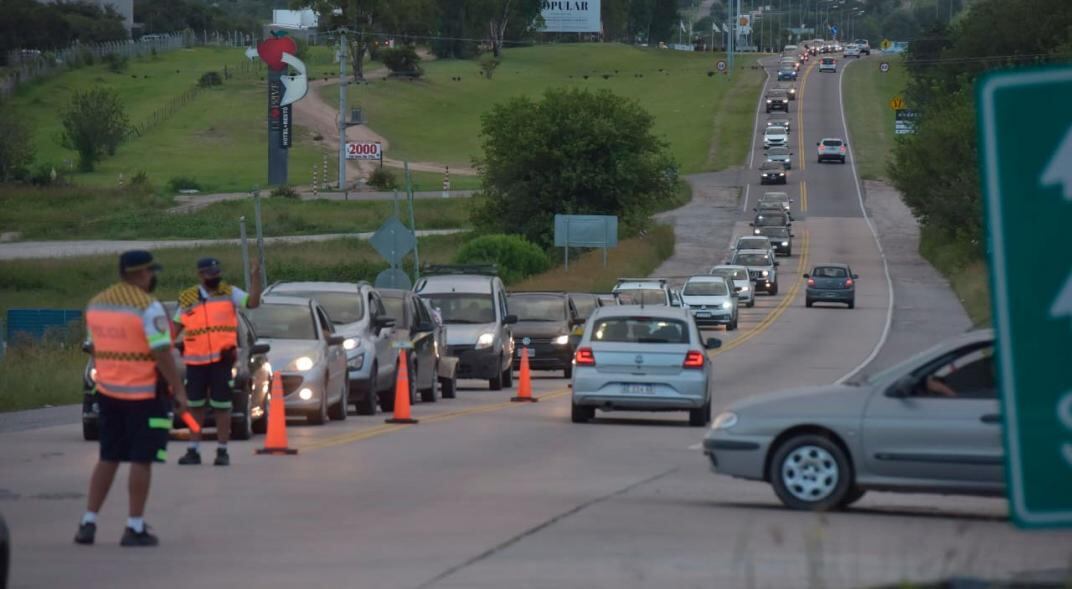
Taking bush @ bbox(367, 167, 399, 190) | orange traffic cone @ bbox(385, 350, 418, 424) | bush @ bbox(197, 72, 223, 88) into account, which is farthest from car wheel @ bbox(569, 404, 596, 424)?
bush @ bbox(197, 72, 223, 88)

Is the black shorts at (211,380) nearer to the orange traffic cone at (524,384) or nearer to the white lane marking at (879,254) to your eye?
the white lane marking at (879,254)

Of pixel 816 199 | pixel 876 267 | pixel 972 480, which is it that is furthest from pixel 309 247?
pixel 972 480

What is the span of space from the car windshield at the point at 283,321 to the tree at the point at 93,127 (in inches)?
3563

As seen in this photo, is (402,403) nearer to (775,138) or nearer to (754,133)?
(775,138)

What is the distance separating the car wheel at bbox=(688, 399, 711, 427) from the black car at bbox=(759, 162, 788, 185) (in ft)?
277

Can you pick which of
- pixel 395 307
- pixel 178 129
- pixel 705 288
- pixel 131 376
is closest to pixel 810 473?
pixel 131 376

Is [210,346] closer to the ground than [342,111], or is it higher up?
closer to the ground

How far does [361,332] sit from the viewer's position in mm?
23719

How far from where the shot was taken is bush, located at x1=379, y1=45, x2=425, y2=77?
15225 centimetres

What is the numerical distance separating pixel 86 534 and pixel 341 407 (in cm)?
1099

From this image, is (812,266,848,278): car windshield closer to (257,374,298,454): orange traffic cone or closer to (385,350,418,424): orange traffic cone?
(385,350,418,424): orange traffic cone

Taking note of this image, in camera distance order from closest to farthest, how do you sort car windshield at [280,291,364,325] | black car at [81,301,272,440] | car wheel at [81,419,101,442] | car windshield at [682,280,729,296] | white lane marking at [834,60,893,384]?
black car at [81,301,272,440] < car wheel at [81,419,101,442] < car windshield at [280,291,364,325] < white lane marking at [834,60,893,384] < car windshield at [682,280,729,296]

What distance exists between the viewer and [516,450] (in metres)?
19.1

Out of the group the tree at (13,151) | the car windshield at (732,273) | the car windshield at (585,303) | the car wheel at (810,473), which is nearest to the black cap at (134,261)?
the car wheel at (810,473)
